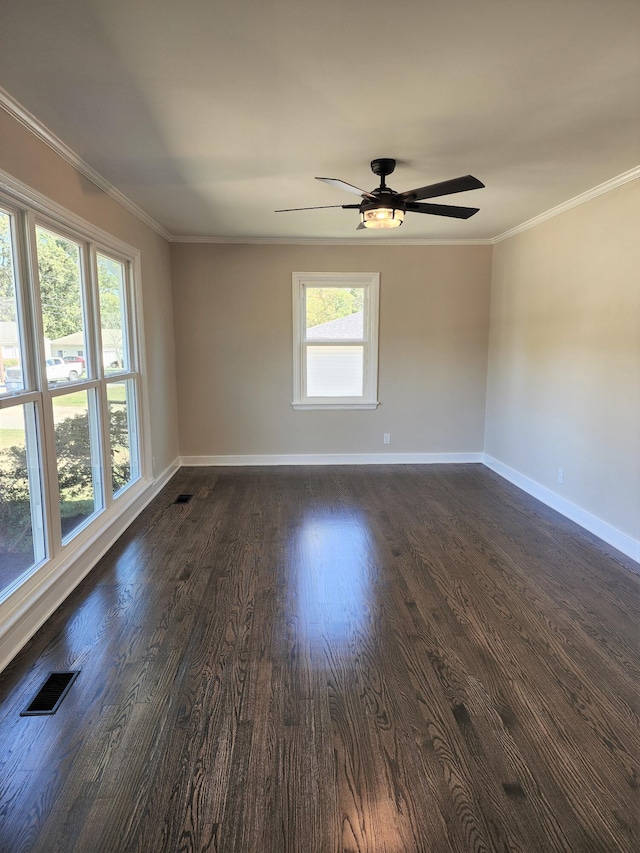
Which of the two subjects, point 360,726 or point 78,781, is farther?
point 360,726

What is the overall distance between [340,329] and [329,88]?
3349mm

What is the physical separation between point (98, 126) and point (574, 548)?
397 cm

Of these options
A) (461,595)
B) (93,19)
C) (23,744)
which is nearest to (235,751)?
(23,744)

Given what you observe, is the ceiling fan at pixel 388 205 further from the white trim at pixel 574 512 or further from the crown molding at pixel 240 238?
the white trim at pixel 574 512

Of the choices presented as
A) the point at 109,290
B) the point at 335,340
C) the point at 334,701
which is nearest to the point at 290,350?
the point at 335,340

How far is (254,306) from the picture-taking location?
17.3ft

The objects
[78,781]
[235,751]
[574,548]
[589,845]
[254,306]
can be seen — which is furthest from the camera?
[254,306]

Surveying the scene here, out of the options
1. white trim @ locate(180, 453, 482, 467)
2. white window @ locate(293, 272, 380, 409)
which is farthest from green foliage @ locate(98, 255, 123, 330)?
white trim @ locate(180, 453, 482, 467)

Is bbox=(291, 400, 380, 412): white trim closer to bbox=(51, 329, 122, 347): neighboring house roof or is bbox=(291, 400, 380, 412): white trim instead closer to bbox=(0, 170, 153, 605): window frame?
bbox=(0, 170, 153, 605): window frame

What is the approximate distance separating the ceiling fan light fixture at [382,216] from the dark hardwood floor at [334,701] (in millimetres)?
2204

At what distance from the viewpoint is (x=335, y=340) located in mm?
5422

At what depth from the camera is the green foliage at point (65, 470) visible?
90.0 inches

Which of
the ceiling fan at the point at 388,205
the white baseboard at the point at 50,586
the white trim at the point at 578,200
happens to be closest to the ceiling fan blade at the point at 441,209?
the ceiling fan at the point at 388,205

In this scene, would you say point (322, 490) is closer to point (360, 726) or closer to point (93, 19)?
point (360, 726)
